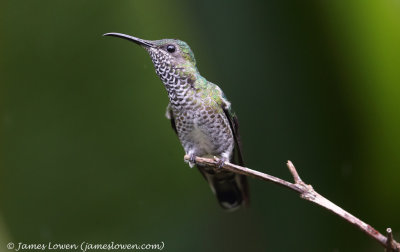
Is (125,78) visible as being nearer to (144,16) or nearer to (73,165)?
(144,16)

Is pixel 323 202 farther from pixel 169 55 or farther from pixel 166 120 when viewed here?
pixel 166 120

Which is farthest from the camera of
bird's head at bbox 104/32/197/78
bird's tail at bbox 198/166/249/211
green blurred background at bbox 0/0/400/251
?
bird's tail at bbox 198/166/249/211

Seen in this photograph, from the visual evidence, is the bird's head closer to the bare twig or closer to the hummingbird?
the hummingbird

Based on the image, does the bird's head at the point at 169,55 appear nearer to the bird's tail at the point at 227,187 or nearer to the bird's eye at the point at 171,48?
the bird's eye at the point at 171,48

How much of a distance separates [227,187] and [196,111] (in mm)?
678

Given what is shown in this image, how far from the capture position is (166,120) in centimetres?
263

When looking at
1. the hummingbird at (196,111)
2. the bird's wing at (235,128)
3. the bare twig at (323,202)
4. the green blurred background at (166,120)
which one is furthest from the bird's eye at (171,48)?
the bare twig at (323,202)

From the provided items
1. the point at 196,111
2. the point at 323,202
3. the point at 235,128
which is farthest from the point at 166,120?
the point at 323,202

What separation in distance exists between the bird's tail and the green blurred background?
4.9 inches

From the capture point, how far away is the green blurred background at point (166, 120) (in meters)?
2.44

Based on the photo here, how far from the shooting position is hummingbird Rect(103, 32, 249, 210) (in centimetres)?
228

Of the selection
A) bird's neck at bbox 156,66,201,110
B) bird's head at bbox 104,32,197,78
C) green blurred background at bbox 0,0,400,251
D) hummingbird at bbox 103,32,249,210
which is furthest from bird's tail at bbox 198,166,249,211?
bird's head at bbox 104,32,197,78

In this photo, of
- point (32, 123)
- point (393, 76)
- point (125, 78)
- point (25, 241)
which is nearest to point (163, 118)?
point (125, 78)

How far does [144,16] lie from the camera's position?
2422 millimetres
